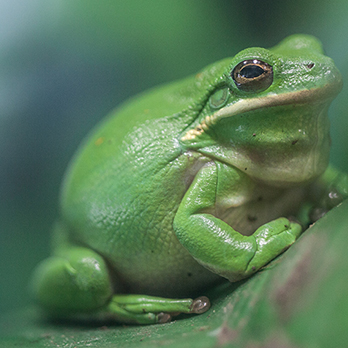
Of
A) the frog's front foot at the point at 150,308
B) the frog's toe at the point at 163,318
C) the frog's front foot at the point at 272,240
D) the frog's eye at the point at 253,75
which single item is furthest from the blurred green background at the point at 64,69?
the frog's front foot at the point at 272,240

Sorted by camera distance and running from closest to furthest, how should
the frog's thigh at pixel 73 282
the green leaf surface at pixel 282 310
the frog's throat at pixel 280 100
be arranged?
1. the green leaf surface at pixel 282 310
2. the frog's throat at pixel 280 100
3. the frog's thigh at pixel 73 282

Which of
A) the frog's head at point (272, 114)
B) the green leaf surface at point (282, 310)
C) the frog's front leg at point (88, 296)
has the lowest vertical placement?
the frog's front leg at point (88, 296)

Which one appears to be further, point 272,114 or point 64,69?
point 64,69

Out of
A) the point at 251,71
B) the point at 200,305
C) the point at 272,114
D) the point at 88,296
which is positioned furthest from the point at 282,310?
the point at 88,296

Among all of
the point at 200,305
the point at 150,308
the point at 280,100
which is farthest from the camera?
the point at 150,308

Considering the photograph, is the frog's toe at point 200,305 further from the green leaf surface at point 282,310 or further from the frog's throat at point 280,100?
the frog's throat at point 280,100

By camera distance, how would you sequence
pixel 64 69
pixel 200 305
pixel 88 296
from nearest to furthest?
pixel 200 305 < pixel 88 296 < pixel 64 69

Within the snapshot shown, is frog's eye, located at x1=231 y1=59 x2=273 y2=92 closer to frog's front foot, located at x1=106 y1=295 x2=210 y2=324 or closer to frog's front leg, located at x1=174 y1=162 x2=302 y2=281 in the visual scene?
frog's front leg, located at x1=174 y1=162 x2=302 y2=281

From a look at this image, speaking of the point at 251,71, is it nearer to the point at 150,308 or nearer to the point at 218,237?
the point at 218,237
